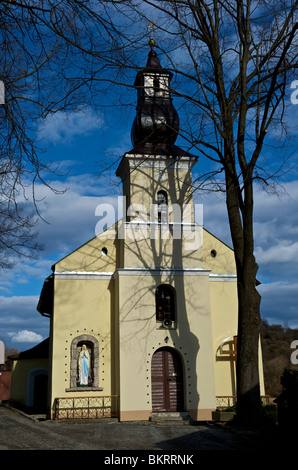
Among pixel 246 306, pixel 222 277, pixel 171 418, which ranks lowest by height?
pixel 171 418

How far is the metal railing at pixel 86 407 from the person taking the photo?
16953mm

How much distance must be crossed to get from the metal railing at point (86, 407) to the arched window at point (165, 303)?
3.21 metres

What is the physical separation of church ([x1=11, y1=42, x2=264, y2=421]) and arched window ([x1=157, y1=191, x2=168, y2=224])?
0.13 ft

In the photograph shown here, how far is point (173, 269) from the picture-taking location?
1834 cm

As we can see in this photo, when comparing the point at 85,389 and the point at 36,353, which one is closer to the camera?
the point at 85,389

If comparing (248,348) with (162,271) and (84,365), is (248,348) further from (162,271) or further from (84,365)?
(84,365)

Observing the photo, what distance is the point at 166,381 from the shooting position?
1755 centimetres

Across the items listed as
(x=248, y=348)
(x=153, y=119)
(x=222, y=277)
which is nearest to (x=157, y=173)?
(x=153, y=119)

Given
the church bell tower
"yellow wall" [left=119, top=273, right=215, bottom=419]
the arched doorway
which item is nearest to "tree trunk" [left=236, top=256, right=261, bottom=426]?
"yellow wall" [left=119, top=273, right=215, bottom=419]

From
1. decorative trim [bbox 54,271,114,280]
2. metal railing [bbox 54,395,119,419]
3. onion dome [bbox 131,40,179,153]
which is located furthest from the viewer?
onion dome [bbox 131,40,179,153]

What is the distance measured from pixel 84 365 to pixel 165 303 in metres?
3.62

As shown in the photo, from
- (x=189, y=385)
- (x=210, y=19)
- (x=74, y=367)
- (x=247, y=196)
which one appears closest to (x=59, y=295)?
(x=74, y=367)

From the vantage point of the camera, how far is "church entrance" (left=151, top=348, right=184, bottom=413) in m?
17.2

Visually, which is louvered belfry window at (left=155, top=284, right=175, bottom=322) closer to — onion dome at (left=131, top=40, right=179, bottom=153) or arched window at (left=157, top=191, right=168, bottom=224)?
arched window at (left=157, top=191, right=168, bottom=224)
